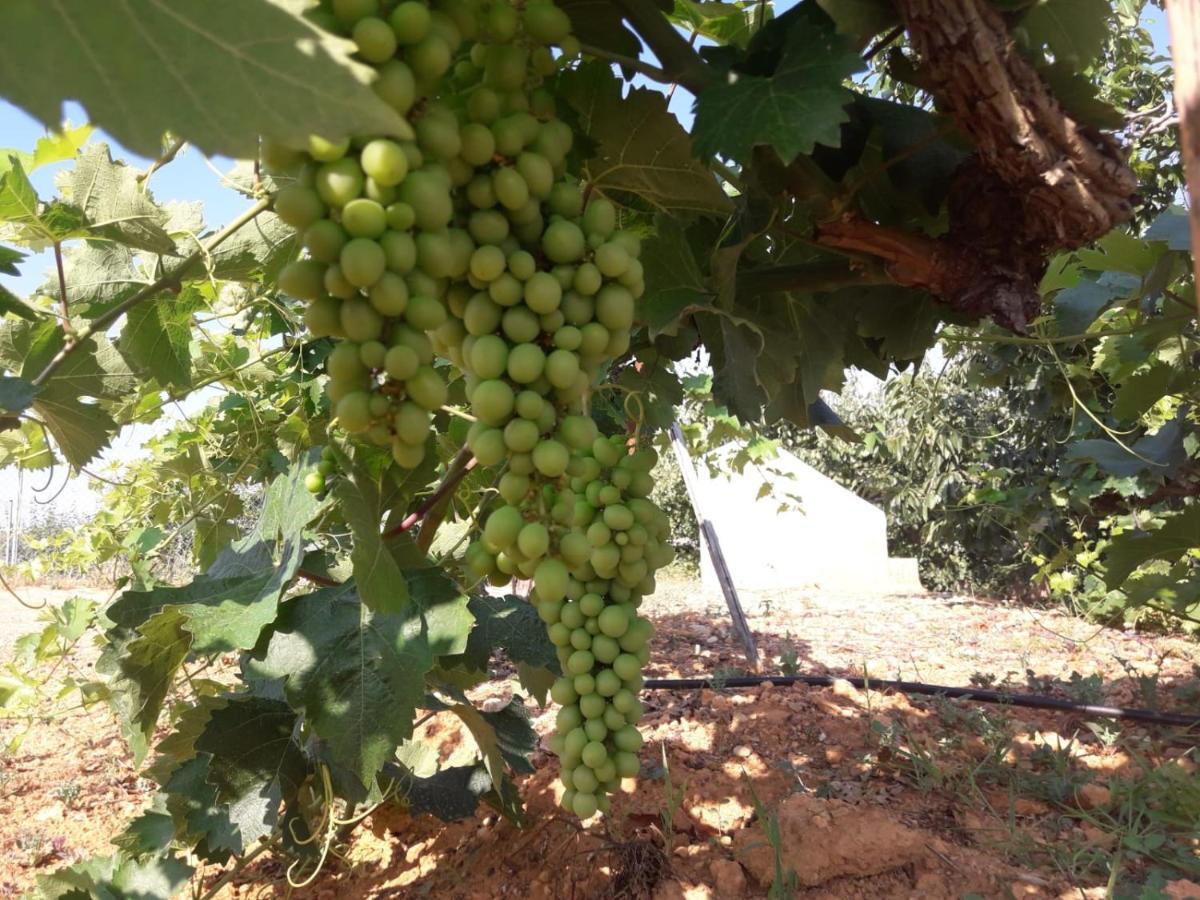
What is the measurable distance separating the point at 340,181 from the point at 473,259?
0.15 metres

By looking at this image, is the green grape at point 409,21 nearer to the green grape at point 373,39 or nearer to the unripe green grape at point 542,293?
the green grape at point 373,39

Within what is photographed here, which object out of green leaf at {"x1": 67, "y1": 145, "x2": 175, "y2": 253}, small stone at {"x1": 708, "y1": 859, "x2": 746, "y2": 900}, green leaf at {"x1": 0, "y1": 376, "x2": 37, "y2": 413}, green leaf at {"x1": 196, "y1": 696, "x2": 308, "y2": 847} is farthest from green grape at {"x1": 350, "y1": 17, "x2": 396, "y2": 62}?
small stone at {"x1": 708, "y1": 859, "x2": 746, "y2": 900}

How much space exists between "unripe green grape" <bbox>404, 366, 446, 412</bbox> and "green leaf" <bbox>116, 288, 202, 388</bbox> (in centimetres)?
127

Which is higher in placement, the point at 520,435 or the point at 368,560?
the point at 520,435

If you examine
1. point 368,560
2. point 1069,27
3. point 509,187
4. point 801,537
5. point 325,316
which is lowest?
point 801,537

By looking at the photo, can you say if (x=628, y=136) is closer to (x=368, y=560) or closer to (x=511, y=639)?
(x=368, y=560)

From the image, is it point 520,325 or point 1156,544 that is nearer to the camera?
point 520,325

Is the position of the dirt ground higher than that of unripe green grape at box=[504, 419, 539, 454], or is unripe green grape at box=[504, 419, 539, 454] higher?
unripe green grape at box=[504, 419, 539, 454]

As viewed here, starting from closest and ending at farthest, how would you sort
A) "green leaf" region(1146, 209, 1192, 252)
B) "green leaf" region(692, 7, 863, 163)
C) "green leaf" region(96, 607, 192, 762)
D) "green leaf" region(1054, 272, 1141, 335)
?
"green leaf" region(692, 7, 863, 163) < "green leaf" region(96, 607, 192, 762) < "green leaf" region(1146, 209, 1192, 252) < "green leaf" region(1054, 272, 1141, 335)

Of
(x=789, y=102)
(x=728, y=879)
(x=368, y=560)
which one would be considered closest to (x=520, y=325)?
(x=789, y=102)

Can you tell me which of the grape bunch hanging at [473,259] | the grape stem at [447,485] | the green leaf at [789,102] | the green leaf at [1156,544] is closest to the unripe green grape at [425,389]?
the grape bunch hanging at [473,259]

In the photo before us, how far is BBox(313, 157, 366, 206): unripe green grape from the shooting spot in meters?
0.52

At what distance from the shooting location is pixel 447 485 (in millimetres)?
1326

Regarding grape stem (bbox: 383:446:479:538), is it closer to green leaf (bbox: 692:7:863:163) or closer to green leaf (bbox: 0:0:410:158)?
green leaf (bbox: 692:7:863:163)
